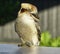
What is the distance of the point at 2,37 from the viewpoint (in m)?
11.8

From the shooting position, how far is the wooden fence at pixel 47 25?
11.7 m

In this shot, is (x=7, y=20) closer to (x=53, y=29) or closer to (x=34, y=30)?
(x=53, y=29)

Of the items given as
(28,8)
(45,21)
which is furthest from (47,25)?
(28,8)

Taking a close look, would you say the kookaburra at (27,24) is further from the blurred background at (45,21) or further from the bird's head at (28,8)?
the blurred background at (45,21)

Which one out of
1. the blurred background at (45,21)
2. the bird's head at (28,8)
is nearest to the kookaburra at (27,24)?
the bird's head at (28,8)

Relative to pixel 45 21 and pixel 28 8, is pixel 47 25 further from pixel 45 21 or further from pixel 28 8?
pixel 28 8

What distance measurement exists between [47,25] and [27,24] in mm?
8574

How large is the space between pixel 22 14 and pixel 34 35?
0.95 feet

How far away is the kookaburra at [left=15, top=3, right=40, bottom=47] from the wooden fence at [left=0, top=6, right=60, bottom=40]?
8.31 m

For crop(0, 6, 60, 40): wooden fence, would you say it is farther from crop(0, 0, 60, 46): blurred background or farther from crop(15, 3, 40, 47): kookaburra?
crop(15, 3, 40, 47): kookaburra

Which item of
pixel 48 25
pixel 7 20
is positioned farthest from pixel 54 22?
pixel 7 20

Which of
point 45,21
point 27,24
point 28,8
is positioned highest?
point 28,8

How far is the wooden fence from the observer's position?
38.4 ft

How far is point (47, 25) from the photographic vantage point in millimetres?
11758
